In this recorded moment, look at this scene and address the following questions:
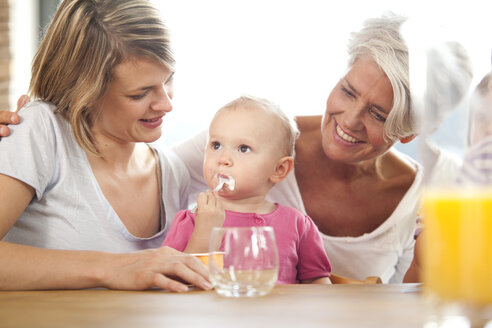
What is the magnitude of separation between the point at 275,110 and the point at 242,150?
18 cm

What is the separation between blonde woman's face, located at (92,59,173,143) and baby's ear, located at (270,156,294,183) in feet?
1.25

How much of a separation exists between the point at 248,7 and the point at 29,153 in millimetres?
2096

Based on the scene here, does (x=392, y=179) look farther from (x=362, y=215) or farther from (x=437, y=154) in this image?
(x=437, y=154)

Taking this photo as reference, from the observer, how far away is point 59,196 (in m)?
1.70

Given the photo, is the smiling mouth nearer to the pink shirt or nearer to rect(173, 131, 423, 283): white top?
rect(173, 131, 423, 283): white top

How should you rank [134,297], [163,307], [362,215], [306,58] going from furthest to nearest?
[306,58] < [362,215] < [134,297] < [163,307]

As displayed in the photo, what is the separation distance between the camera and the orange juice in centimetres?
59

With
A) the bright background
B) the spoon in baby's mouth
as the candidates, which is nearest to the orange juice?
the spoon in baby's mouth

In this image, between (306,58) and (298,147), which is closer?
(298,147)

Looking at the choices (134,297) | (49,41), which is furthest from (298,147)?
(134,297)

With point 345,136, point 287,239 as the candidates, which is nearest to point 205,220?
point 287,239

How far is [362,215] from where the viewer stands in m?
2.18

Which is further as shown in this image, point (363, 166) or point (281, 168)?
point (363, 166)

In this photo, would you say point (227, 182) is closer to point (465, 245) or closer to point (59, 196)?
point (59, 196)
